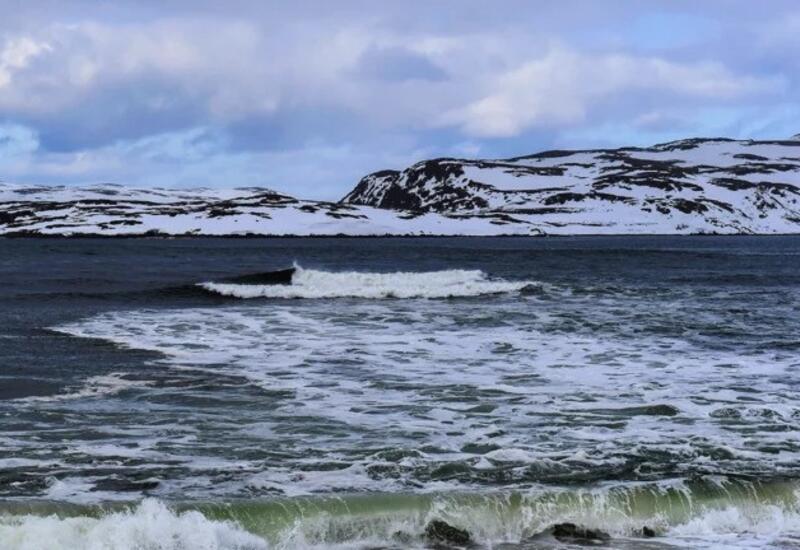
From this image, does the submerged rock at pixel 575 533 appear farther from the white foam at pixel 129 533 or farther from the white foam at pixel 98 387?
the white foam at pixel 98 387

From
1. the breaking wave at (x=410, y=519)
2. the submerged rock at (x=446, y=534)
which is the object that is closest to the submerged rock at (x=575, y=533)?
the breaking wave at (x=410, y=519)

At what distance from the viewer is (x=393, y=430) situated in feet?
44.2

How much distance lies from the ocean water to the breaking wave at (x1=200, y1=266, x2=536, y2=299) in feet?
37.6

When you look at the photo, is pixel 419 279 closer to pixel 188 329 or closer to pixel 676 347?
pixel 188 329

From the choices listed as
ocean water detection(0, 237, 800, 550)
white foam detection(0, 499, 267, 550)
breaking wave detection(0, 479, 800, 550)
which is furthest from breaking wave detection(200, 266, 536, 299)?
white foam detection(0, 499, 267, 550)

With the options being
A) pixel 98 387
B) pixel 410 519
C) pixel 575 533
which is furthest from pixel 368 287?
pixel 575 533

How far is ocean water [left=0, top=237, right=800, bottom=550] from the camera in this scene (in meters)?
9.41

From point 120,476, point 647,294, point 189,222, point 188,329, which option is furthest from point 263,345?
point 189,222

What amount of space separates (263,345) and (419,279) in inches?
1038

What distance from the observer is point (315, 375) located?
18453 millimetres

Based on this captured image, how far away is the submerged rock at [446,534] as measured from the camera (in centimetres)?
927

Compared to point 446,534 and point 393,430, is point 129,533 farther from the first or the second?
point 393,430

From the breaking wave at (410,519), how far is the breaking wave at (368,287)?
3136 centimetres

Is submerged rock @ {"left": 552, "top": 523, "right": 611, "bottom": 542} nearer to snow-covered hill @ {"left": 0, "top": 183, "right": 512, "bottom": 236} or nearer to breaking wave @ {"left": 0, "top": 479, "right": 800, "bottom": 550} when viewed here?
breaking wave @ {"left": 0, "top": 479, "right": 800, "bottom": 550}
